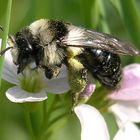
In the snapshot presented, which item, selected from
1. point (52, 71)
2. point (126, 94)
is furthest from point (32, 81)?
point (126, 94)

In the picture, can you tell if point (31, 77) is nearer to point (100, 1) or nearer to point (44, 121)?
point (44, 121)

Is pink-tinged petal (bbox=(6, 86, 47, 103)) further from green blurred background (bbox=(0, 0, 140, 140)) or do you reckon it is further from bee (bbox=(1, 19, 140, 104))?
green blurred background (bbox=(0, 0, 140, 140))

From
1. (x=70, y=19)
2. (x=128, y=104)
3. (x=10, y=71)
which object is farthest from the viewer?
(x=70, y=19)

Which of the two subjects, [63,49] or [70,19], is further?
[70,19]

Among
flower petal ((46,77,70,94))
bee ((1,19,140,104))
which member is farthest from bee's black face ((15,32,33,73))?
flower petal ((46,77,70,94))

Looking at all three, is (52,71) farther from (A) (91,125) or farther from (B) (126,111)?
(B) (126,111)

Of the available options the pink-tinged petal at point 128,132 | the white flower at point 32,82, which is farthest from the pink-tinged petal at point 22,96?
the pink-tinged petal at point 128,132

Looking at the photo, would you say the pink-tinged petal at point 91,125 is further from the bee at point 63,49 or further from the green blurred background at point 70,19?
the green blurred background at point 70,19

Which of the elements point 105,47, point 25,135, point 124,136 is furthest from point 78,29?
point 25,135
